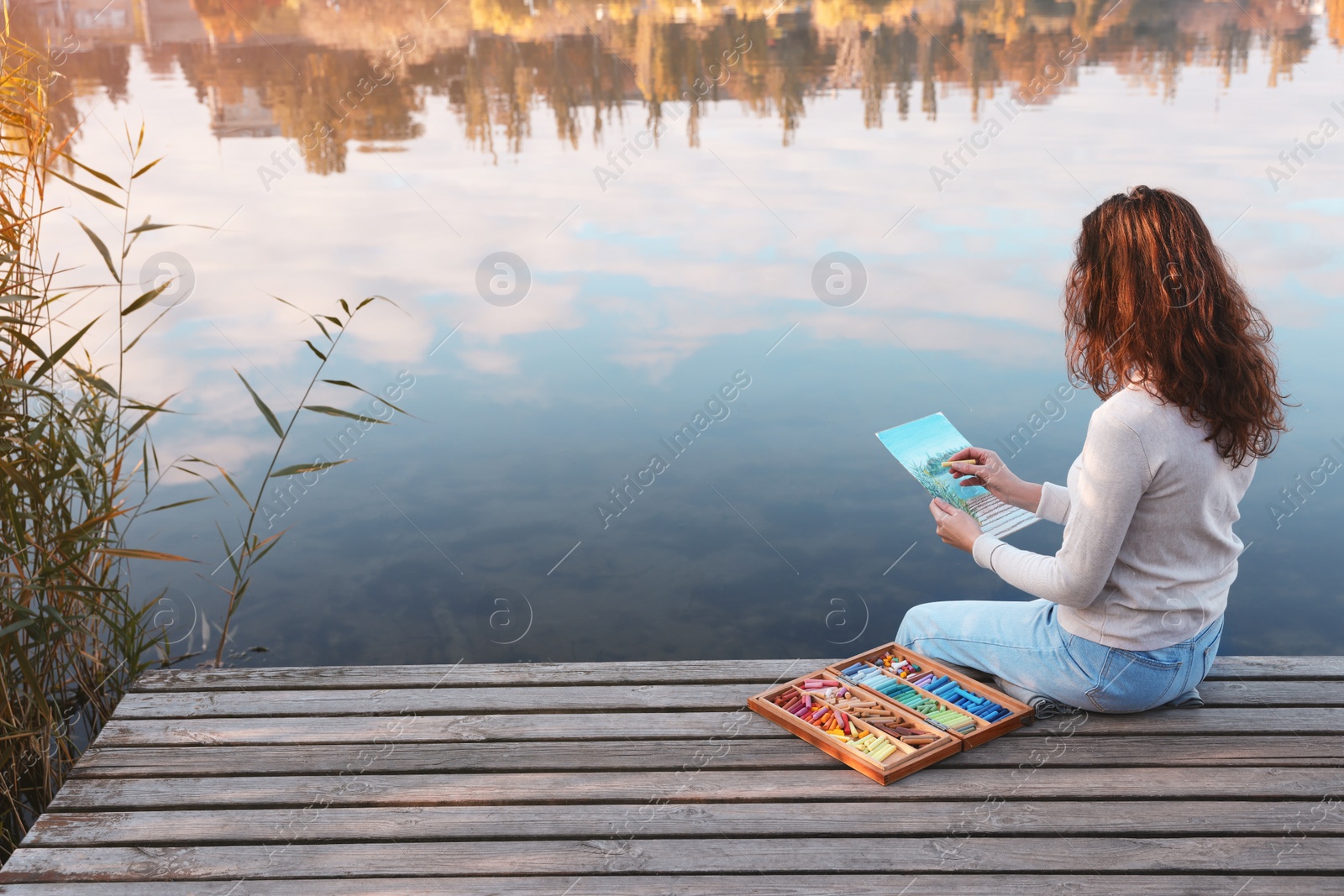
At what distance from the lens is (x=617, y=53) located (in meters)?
14.7

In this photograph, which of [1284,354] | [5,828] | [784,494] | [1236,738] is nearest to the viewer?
[1236,738]

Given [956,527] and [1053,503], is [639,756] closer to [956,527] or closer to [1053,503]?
[956,527]

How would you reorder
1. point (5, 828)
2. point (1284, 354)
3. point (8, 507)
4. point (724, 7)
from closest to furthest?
1. point (8, 507)
2. point (5, 828)
3. point (1284, 354)
4. point (724, 7)

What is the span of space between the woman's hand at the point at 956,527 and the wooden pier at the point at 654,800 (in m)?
0.41

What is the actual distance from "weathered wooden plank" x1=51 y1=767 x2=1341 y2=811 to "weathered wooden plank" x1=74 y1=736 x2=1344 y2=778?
29 mm

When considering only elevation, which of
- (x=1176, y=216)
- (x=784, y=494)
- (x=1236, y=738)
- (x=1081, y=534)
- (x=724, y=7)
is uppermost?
(x=724, y=7)

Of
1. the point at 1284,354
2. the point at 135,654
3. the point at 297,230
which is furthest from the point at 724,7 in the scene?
Result: the point at 135,654

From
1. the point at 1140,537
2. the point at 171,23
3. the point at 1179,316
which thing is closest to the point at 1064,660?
the point at 1140,537

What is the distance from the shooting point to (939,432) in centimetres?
240

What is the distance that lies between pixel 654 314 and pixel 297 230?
357cm

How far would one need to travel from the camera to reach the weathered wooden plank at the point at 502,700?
7.77 ft

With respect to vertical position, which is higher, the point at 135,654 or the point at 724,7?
the point at 724,7

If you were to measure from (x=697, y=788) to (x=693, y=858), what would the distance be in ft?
0.68

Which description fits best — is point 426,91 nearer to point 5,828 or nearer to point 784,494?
point 784,494
